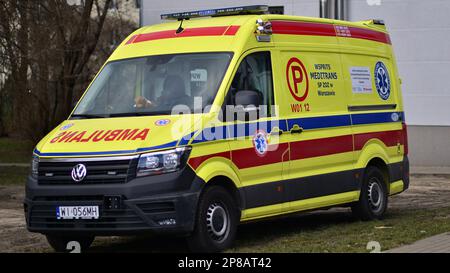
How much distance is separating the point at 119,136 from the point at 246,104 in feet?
4.86

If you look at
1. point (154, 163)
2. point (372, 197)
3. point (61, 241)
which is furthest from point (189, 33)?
point (372, 197)

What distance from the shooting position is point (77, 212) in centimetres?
970

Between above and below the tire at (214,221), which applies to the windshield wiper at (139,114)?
above

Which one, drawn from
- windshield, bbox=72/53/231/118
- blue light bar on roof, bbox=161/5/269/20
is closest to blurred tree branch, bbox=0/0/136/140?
blue light bar on roof, bbox=161/5/269/20

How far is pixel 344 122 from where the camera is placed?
1214 cm

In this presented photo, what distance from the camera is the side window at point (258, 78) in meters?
10.6

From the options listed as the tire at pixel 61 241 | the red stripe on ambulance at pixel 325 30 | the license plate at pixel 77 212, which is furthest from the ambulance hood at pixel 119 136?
the red stripe on ambulance at pixel 325 30

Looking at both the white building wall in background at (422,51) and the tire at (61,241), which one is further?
the white building wall in background at (422,51)

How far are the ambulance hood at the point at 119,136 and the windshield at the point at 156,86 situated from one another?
0.87 ft

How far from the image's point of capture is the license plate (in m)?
9.61

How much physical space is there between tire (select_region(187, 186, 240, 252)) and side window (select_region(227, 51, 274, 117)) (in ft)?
3.87

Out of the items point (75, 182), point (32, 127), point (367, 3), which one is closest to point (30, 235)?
point (75, 182)

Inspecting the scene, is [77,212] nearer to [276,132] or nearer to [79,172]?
[79,172]

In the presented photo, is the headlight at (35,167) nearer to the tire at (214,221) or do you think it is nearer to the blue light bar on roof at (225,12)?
the tire at (214,221)
